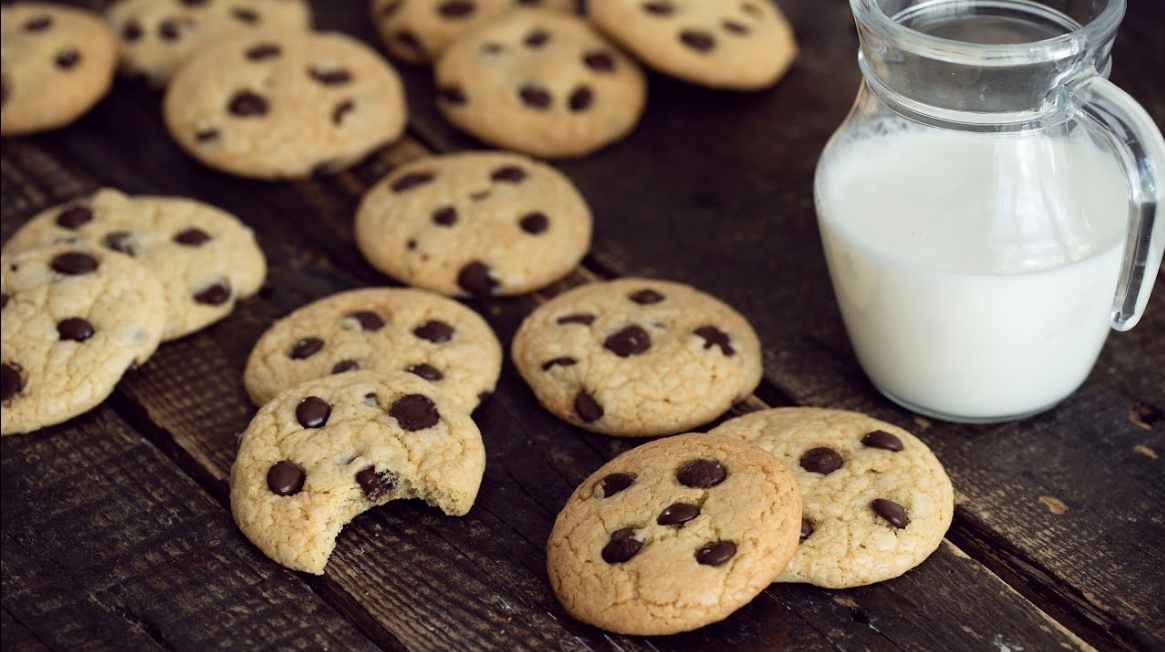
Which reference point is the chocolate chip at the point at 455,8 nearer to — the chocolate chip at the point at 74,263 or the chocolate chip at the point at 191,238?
the chocolate chip at the point at 191,238

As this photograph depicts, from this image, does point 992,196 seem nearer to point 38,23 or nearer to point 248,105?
point 248,105

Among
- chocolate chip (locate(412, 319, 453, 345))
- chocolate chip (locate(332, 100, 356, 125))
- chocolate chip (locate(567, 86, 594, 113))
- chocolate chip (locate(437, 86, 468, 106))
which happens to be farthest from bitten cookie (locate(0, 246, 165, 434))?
chocolate chip (locate(567, 86, 594, 113))

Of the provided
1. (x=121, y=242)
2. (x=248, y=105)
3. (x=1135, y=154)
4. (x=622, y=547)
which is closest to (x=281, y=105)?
(x=248, y=105)

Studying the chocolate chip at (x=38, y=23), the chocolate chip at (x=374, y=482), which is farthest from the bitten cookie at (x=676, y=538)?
the chocolate chip at (x=38, y=23)

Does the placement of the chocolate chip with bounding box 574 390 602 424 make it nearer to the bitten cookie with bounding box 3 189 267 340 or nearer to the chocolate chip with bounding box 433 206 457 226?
the chocolate chip with bounding box 433 206 457 226

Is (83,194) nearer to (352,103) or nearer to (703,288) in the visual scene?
(352,103)
